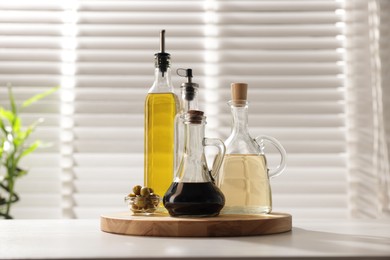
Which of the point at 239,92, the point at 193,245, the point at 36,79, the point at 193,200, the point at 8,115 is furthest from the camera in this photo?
the point at 36,79

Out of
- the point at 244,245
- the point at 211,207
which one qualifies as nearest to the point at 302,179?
the point at 211,207

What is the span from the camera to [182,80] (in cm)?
190

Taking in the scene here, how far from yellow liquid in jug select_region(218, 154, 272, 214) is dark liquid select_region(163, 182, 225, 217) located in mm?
67

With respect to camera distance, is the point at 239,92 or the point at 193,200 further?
the point at 239,92

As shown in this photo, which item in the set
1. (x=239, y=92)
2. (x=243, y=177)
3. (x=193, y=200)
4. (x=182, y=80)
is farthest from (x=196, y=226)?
(x=182, y=80)

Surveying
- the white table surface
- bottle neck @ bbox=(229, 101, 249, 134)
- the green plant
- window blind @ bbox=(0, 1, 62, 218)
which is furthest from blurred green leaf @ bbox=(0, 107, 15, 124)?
A: bottle neck @ bbox=(229, 101, 249, 134)

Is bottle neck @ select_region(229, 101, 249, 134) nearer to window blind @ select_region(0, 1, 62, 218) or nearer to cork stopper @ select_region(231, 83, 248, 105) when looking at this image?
cork stopper @ select_region(231, 83, 248, 105)

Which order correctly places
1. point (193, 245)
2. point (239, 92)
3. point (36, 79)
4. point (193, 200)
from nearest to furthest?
1. point (193, 245)
2. point (193, 200)
3. point (239, 92)
4. point (36, 79)

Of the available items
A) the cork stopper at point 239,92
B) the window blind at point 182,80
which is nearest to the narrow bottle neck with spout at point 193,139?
the cork stopper at point 239,92

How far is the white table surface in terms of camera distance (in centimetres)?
63

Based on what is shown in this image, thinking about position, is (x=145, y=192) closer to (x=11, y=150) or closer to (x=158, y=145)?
(x=158, y=145)

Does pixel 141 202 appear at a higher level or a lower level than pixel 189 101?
lower

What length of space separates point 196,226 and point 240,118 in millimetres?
259

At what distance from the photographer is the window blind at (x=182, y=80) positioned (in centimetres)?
191
